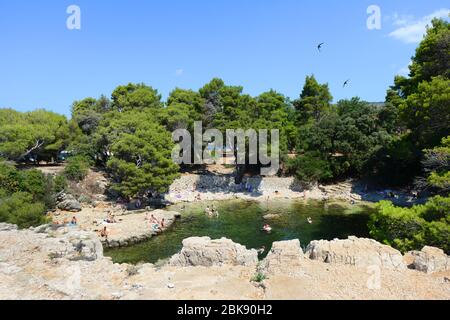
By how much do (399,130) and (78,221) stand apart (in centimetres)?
4296

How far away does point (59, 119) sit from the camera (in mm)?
47656

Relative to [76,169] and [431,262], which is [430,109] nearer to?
[431,262]

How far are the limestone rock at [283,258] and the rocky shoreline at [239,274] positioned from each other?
33 mm

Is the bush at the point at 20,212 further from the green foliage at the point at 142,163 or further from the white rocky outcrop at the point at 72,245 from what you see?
the green foliage at the point at 142,163

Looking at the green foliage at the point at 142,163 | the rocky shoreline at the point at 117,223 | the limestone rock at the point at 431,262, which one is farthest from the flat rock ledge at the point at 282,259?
the green foliage at the point at 142,163

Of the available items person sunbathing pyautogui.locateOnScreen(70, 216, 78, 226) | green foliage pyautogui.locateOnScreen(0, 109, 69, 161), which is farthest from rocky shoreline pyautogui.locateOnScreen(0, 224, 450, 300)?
green foliage pyautogui.locateOnScreen(0, 109, 69, 161)

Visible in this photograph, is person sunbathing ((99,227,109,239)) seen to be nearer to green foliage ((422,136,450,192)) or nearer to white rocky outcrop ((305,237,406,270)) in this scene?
white rocky outcrop ((305,237,406,270))

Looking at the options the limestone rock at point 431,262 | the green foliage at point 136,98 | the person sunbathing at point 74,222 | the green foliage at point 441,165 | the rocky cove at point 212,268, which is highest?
the green foliage at point 136,98

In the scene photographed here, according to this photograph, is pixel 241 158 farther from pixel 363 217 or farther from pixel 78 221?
pixel 78 221

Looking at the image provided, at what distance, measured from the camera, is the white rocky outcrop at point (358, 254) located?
1529cm

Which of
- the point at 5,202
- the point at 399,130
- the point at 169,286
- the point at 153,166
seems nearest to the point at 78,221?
the point at 5,202

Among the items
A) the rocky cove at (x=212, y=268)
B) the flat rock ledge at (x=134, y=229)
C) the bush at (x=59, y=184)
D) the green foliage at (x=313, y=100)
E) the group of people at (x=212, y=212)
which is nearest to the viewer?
the rocky cove at (x=212, y=268)

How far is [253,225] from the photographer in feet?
95.5

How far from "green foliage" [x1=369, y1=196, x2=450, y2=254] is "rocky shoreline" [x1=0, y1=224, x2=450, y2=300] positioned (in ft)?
3.68
